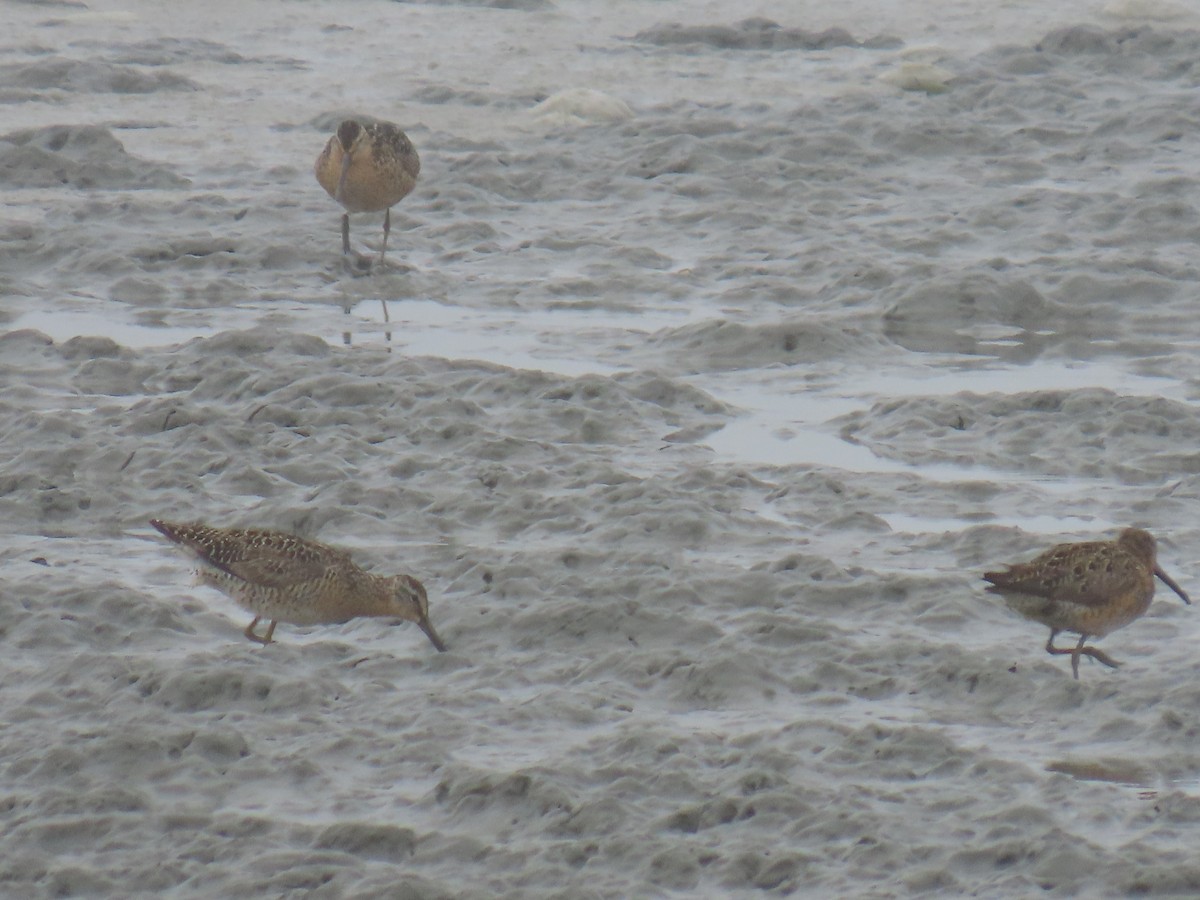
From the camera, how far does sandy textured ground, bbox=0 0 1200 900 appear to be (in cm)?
629

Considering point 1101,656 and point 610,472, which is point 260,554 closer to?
point 610,472

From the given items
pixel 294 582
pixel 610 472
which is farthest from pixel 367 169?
pixel 294 582

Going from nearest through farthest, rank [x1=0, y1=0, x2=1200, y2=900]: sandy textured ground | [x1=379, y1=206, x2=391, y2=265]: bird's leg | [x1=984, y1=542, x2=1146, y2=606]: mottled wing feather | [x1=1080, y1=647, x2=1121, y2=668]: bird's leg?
[x1=0, y1=0, x2=1200, y2=900]: sandy textured ground → [x1=984, y1=542, x2=1146, y2=606]: mottled wing feather → [x1=1080, y1=647, x2=1121, y2=668]: bird's leg → [x1=379, y1=206, x2=391, y2=265]: bird's leg

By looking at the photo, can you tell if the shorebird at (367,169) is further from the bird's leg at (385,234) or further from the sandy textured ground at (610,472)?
the sandy textured ground at (610,472)

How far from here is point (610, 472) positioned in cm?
940

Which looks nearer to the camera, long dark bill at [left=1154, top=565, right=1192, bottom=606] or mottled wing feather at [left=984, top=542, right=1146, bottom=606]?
mottled wing feather at [left=984, top=542, right=1146, bottom=606]

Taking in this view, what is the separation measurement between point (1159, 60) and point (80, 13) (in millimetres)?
10831

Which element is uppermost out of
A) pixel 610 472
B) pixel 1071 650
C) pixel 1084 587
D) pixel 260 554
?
pixel 1084 587

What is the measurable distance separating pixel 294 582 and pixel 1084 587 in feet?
9.45

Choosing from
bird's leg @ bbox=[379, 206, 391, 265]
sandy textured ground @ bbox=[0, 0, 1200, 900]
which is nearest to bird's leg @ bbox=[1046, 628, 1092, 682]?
sandy textured ground @ bbox=[0, 0, 1200, 900]

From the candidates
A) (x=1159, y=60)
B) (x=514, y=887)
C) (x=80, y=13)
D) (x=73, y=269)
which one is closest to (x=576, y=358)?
(x=73, y=269)

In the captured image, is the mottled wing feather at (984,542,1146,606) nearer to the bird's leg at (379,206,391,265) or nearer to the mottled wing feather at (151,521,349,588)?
the mottled wing feather at (151,521,349,588)

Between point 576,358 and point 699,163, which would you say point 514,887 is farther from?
point 699,163

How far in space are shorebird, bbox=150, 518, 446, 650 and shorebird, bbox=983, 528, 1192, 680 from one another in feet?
7.16
